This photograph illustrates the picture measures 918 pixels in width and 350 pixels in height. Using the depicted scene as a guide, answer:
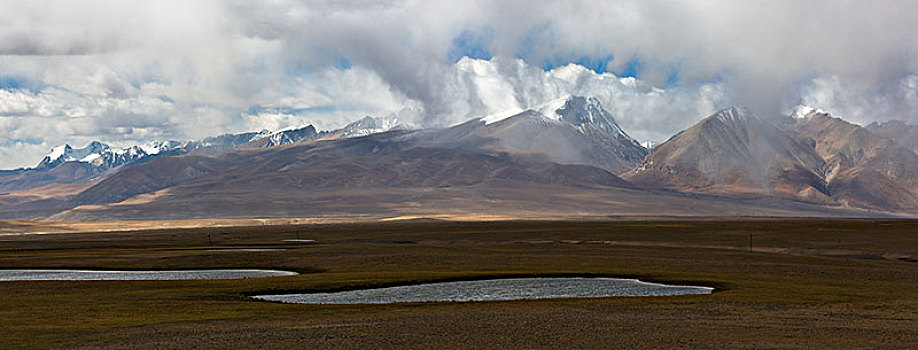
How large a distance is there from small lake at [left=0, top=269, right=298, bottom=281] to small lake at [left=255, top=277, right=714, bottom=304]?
16.7m

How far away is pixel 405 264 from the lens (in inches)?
2844

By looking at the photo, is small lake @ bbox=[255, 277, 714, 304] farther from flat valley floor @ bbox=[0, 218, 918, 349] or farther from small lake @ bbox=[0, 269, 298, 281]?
small lake @ bbox=[0, 269, 298, 281]

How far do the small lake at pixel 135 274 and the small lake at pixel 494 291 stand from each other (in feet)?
54.9

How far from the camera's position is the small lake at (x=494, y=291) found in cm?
4706

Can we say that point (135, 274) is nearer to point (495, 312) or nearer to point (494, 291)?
point (494, 291)

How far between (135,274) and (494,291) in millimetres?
34213

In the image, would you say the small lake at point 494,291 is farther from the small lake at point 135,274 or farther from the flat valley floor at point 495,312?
the small lake at point 135,274

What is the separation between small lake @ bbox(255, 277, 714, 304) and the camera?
154 ft

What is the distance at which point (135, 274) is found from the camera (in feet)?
228

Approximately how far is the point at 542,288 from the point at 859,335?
2349 cm

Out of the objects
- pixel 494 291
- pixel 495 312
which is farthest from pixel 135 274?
pixel 495 312

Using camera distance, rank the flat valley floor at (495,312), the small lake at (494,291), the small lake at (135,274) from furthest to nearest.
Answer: the small lake at (135,274), the small lake at (494,291), the flat valley floor at (495,312)

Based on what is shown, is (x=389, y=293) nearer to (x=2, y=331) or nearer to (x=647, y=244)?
(x=2, y=331)

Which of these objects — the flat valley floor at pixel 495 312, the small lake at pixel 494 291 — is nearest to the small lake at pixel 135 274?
the flat valley floor at pixel 495 312
